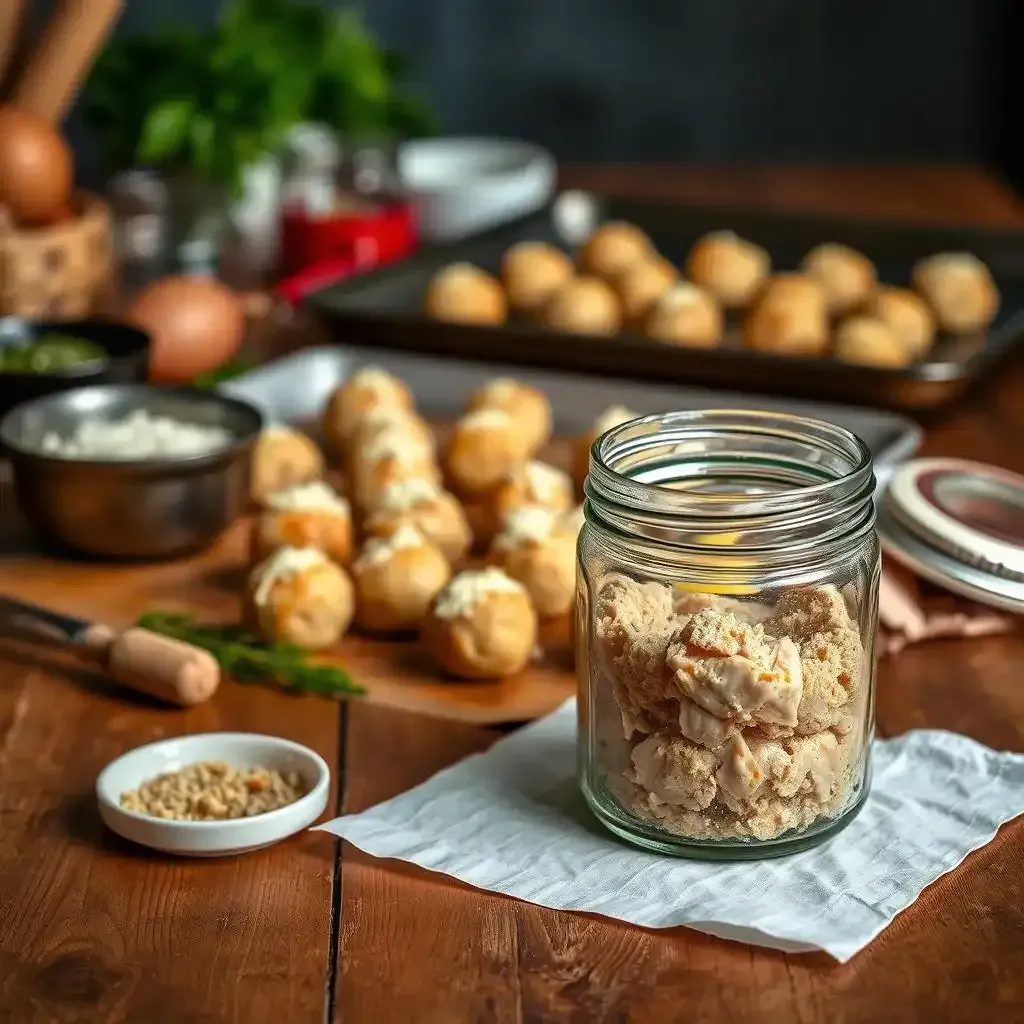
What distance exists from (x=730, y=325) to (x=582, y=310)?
24 cm

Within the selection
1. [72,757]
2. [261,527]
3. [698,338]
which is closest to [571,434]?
[698,338]

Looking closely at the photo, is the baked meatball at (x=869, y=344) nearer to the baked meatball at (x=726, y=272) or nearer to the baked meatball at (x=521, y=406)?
the baked meatball at (x=726, y=272)

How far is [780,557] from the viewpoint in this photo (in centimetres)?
100

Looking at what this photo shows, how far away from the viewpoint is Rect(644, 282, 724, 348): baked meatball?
6.48 feet

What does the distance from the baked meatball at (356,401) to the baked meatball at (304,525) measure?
287mm

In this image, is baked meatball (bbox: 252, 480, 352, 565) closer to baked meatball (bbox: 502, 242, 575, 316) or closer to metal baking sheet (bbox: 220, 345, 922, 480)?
metal baking sheet (bbox: 220, 345, 922, 480)

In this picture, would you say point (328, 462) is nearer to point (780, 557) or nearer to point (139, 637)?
point (139, 637)

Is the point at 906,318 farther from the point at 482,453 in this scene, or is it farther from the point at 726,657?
the point at 726,657

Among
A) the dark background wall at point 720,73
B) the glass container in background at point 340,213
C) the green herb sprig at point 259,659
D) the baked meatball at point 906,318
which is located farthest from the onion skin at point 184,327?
the dark background wall at point 720,73

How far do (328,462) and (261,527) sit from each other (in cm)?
39

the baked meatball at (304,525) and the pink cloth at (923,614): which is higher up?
the baked meatball at (304,525)

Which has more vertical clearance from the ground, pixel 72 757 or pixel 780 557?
pixel 780 557

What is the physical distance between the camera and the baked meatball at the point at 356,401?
1769 mm

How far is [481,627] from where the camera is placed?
1.27 metres
